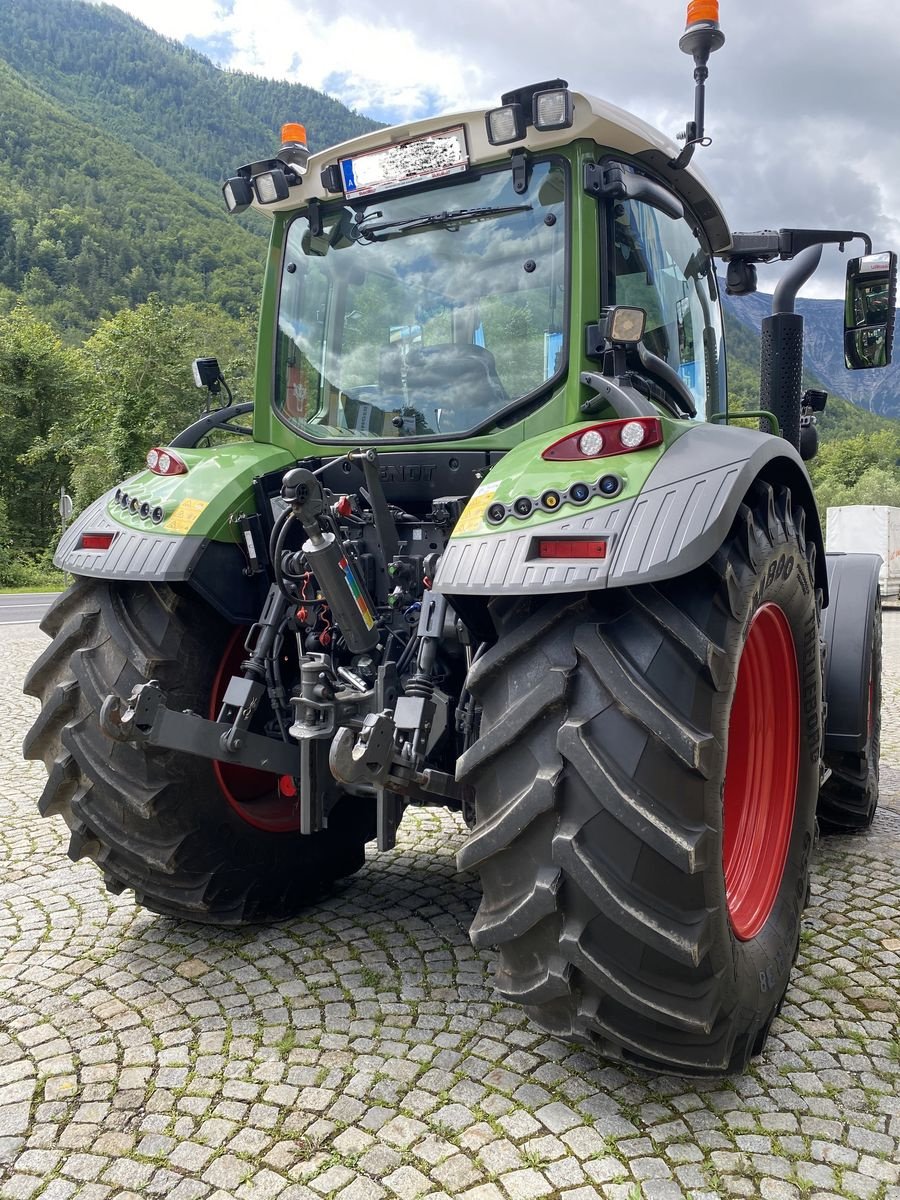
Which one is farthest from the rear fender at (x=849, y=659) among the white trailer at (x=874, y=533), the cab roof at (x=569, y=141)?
the white trailer at (x=874, y=533)

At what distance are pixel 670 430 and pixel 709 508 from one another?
1.11 feet

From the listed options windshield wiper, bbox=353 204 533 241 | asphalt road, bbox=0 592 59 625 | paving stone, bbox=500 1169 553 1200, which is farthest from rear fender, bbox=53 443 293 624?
asphalt road, bbox=0 592 59 625

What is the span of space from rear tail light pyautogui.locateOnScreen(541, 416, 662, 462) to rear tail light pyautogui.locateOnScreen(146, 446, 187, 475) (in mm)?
1344

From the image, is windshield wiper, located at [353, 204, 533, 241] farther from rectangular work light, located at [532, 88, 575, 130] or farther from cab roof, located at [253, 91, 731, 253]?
rectangular work light, located at [532, 88, 575, 130]

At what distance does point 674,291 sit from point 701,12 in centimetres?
81

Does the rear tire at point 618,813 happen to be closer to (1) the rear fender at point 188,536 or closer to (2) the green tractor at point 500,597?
(2) the green tractor at point 500,597

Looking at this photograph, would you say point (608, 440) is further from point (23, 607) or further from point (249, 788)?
point (23, 607)

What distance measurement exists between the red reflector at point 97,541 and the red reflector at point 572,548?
148 centimetres

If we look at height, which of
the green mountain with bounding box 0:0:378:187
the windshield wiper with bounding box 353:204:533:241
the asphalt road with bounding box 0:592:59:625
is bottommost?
the asphalt road with bounding box 0:592:59:625

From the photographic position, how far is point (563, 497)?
2.02 meters

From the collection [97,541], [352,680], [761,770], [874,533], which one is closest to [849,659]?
[761,770]

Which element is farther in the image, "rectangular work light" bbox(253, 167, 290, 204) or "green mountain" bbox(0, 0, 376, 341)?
"green mountain" bbox(0, 0, 376, 341)

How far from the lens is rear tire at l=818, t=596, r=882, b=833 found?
3.98m

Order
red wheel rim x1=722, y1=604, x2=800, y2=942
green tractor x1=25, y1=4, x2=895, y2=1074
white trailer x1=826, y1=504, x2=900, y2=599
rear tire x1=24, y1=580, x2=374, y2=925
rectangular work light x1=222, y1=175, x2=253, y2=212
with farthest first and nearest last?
white trailer x1=826, y1=504, x2=900, y2=599 < rectangular work light x1=222, y1=175, x2=253, y2=212 < rear tire x1=24, y1=580, x2=374, y2=925 < red wheel rim x1=722, y1=604, x2=800, y2=942 < green tractor x1=25, y1=4, x2=895, y2=1074
